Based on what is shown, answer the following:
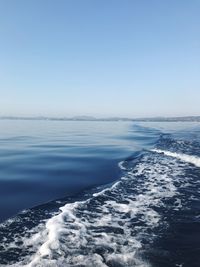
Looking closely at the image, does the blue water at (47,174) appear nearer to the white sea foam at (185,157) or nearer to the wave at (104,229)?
the wave at (104,229)

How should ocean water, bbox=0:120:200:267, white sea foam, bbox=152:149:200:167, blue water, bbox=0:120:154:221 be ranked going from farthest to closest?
white sea foam, bbox=152:149:200:167 < blue water, bbox=0:120:154:221 < ocean water, bbox=0:120:200:267

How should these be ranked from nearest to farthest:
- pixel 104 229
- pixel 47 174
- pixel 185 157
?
pixel 104 229 → pixel 47 174 → pixel 185 157

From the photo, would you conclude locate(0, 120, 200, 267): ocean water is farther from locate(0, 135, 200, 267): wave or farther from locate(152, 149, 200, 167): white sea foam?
locate(152, 149, 200, 167): white sea foam

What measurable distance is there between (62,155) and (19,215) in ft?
53.0

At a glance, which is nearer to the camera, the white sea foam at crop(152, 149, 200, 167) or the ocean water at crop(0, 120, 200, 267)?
the ocean water at crop(0, 120, 200, 267)

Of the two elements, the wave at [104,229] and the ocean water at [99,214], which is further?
the ocean water at [99,214]

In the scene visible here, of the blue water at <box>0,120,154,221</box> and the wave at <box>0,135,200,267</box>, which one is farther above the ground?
the blue water at <box>0,120,154,221</box>

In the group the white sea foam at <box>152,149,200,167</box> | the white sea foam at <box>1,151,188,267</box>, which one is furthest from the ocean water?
the white sea foam at <box>152,149,200,167</box>

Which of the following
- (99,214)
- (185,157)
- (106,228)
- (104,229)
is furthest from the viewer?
(185,157)

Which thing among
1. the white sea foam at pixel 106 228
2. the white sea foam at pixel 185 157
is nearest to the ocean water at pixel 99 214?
the white sea foam at pixel 106 228

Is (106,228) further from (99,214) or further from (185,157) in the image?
(185,157)

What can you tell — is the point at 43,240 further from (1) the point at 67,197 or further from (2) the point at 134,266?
(1) the point at 67,197

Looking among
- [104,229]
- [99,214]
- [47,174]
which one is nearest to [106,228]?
[104,229]

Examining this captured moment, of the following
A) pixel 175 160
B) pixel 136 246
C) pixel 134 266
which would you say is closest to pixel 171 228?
pixel 136 246
